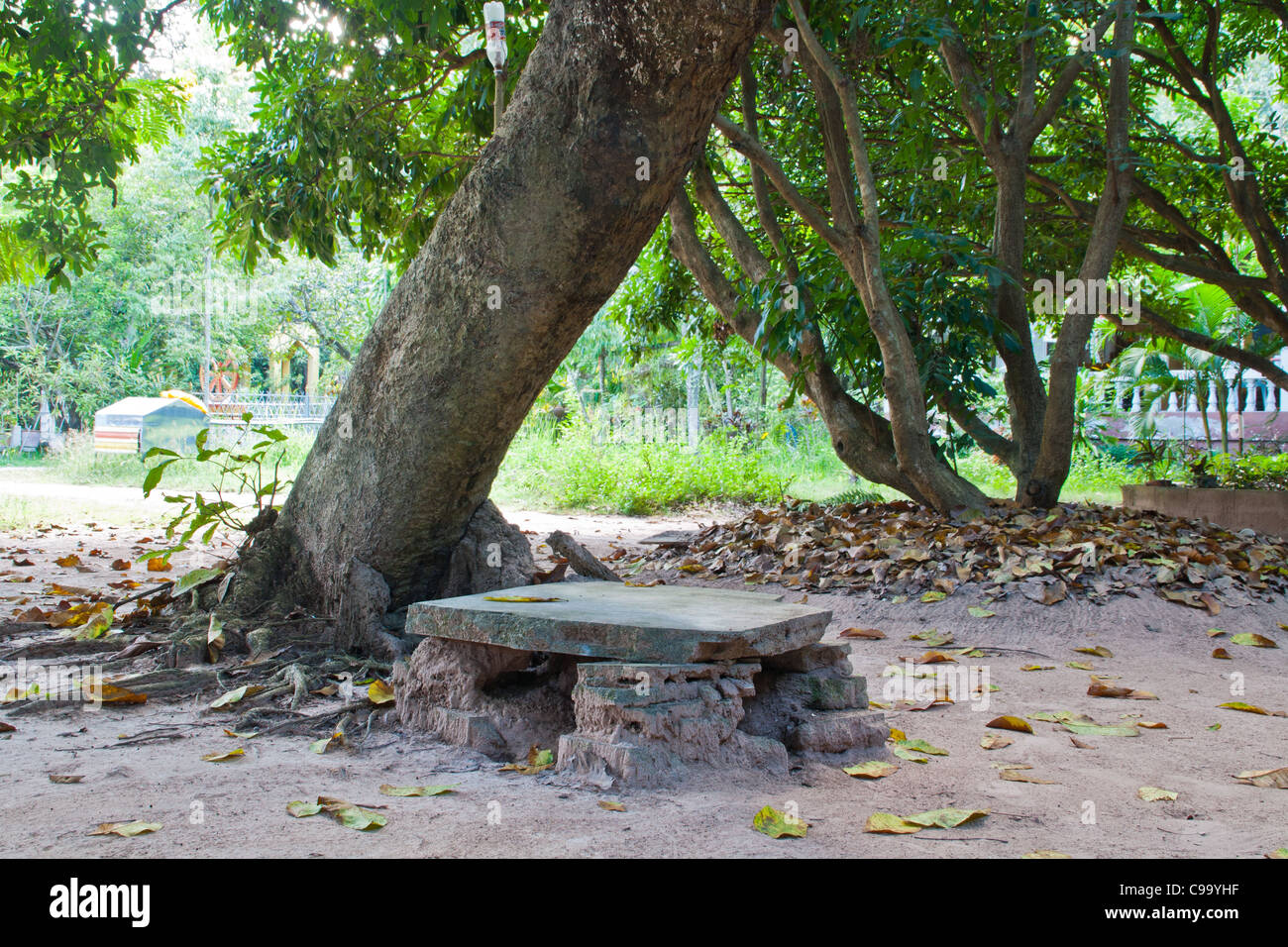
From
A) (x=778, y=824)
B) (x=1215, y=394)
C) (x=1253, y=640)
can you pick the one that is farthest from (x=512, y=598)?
(x=1215, y=394)

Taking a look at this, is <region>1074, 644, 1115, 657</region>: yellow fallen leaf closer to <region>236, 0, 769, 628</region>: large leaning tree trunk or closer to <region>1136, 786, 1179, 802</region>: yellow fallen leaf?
<region>1136, 786, 1179, 802</region>: yellow fallen leaf

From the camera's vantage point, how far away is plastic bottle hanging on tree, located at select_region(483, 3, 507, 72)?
313 cm

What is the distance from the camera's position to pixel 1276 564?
205 inches

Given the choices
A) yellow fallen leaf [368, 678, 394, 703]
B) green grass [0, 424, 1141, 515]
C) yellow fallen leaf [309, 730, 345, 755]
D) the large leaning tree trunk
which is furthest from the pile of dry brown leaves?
yellow fallen leaf [309, 730, 345, 755]

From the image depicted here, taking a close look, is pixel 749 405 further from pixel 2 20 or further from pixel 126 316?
pixel 2 20

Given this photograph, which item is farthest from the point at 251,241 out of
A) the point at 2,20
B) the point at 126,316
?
the point at 126,316

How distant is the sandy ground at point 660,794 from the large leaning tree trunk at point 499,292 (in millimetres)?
874

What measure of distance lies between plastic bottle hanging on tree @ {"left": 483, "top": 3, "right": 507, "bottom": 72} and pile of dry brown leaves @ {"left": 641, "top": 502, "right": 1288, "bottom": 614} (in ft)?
11.1

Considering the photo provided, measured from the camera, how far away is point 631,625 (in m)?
2.28

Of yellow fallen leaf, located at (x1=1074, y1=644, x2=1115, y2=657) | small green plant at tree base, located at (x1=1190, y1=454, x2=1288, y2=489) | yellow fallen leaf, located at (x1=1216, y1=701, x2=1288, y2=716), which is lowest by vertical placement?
yellow fallen leaf, located at (x1=1074, y1=644, x2=1115, y2=657)

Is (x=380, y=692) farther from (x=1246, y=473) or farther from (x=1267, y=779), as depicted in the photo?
(x=1246, y=473)

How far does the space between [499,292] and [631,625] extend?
54.3 inches

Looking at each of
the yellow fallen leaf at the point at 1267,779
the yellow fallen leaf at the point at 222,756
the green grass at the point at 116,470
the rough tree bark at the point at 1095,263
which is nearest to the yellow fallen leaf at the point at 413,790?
the yellow fallen leaf at the point at 222,756

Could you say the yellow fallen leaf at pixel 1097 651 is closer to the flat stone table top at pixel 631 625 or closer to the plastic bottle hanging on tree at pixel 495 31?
the flat stone table top at pixel 631 625
